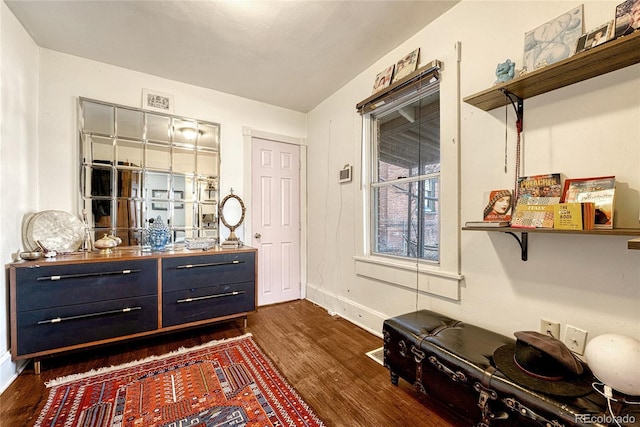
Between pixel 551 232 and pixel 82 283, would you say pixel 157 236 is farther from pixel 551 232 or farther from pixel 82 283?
pixel 551 232

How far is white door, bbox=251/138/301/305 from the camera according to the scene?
3.27 metres

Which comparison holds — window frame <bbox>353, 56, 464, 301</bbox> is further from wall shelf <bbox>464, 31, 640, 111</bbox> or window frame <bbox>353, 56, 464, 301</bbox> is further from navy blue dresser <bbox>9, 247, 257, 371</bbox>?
navy blue dresser <bbox>9, 247, 257, 371</bbox>

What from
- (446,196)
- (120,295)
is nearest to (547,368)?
(446,196)

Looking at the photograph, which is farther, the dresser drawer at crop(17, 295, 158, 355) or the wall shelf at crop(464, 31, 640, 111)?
the dresser drawer at crop(17, 295, 158, 355)

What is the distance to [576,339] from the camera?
1.30 metres

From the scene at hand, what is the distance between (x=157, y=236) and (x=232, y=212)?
820mm

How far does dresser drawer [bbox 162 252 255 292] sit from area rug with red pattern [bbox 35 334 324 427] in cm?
58

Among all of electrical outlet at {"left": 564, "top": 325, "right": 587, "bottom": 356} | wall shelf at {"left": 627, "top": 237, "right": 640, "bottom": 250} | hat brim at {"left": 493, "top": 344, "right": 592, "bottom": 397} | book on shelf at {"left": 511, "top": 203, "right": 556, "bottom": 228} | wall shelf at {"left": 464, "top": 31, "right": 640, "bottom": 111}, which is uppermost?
wall shelf at {"left": 464, "top": 31, "right": 640, "bottom": 111}

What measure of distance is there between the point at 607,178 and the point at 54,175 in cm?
371

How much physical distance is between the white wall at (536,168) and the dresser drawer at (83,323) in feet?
6.46

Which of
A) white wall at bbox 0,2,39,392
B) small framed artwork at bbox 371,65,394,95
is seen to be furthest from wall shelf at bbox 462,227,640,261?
white wall at bbox 0,2,39,392

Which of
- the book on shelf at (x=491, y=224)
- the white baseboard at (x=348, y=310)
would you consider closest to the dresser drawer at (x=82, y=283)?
the white baseboard at (x=348, y=310)

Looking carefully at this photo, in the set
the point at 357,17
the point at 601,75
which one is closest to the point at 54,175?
the point at 357,17

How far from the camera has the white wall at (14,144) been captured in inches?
67.5
